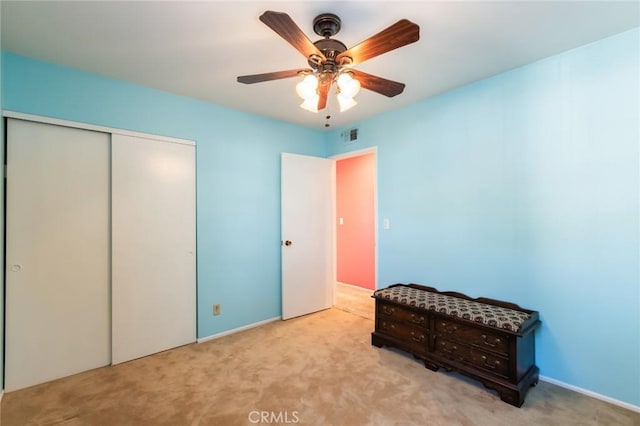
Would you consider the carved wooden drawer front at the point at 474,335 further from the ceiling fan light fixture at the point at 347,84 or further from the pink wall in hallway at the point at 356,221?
the pink wall in hallway at the point at 356,221

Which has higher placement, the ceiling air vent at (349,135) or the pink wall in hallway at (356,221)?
the ceiling air vent at (349,135)

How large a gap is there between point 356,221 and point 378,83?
3.27 meters

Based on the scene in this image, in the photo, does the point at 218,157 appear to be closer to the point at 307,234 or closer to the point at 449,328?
the point at 307,234

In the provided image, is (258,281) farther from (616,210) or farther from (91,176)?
(616,210)

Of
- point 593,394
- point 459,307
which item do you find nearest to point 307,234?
point 459,307

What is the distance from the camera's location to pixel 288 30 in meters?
1.28

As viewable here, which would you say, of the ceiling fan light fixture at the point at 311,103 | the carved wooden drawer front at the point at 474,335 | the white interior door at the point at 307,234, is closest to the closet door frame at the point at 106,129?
the white interior door at the point at 307,234

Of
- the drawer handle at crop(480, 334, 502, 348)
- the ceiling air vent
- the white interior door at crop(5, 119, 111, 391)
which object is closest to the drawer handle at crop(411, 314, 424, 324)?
the drawer handle at crop(480, 334, 502, 348)

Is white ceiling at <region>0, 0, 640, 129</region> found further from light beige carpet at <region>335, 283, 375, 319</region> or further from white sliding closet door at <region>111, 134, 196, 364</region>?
light beige carpet at <region>335, 283, 375, 319</region>

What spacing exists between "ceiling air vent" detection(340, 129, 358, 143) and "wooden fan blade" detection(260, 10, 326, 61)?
6.91 feet

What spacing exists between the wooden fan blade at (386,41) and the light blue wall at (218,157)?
1871 mm

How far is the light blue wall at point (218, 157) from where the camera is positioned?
7.13ft

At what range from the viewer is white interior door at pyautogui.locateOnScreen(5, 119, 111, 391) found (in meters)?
2.04

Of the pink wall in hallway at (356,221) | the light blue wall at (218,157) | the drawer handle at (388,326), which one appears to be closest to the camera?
the light blue wall at (218,157)
